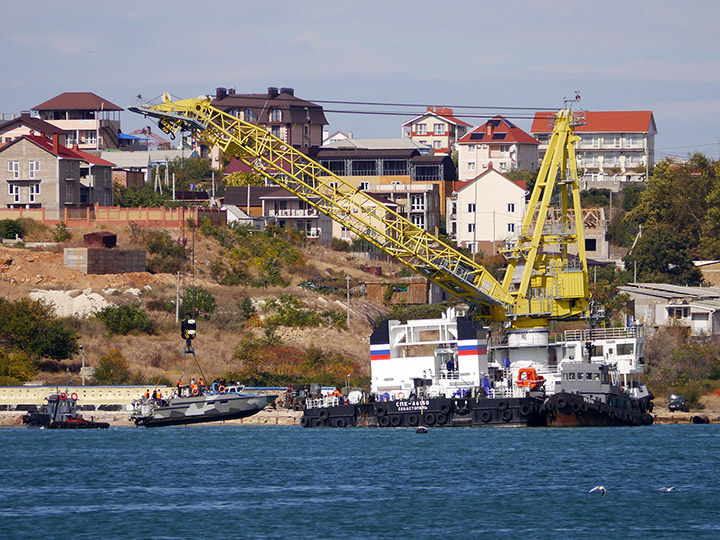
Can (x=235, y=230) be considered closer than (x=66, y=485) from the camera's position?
No

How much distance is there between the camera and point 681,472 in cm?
4188

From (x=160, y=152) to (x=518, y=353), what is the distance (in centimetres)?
7750

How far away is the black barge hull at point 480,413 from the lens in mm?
53688

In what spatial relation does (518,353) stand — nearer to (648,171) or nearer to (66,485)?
(66,485)

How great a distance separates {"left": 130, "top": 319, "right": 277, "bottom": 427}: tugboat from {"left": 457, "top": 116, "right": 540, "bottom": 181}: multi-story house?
67547 mm

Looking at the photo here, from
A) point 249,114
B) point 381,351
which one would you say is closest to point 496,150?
point 249,114

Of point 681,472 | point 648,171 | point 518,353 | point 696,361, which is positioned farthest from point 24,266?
point 648,171

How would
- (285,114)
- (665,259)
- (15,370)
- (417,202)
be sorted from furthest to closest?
1. (285,114)
2. (417,202)
3. (665,259)
4. (15,370)

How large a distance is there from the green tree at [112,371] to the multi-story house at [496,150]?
60802 mm

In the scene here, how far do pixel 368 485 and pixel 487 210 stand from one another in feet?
219

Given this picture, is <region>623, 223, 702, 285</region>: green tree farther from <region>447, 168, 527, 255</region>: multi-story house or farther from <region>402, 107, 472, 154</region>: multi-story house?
<region>402, 107, 472, 154</region>: multi-story house

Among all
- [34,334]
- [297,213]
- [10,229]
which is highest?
[297,213]

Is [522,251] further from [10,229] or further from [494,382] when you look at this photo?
[10,229]

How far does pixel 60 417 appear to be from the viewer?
202 ft
